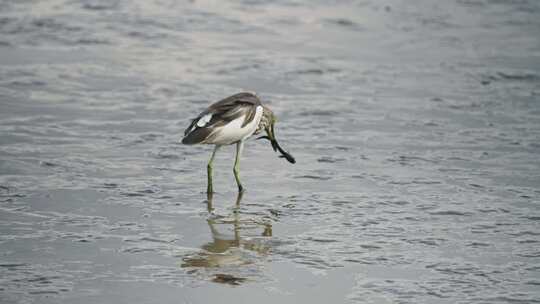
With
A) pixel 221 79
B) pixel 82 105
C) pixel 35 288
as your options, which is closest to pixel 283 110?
pixel 221 79

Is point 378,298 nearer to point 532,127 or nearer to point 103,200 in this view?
point 103,200

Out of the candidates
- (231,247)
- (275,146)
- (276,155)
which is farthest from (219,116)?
(276,155)

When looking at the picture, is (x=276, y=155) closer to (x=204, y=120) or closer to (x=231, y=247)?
(x=204, y=120)

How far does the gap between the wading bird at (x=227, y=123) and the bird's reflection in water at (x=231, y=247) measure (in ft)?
2.02

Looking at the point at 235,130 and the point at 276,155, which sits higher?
the point at 235,130

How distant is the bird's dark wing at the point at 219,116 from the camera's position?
9.77 metres

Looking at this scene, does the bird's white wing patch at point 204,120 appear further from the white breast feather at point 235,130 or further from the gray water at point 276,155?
the gray water at point 276,155

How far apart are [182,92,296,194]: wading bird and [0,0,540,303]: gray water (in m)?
0.54

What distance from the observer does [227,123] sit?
9828mm

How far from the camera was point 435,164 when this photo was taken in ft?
37.1

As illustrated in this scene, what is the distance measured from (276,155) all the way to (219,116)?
1.85m

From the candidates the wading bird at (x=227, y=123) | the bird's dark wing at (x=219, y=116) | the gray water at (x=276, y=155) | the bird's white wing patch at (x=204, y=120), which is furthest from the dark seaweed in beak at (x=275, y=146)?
the bird's white wing patch at (x=204, y=120)

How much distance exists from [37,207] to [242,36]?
7659mm

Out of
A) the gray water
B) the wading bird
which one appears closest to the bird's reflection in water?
the gray water
